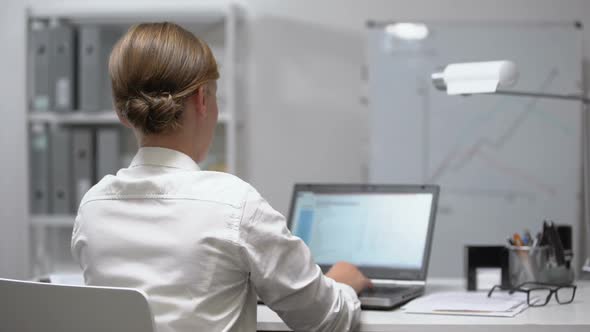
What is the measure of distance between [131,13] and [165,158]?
7.20 ft

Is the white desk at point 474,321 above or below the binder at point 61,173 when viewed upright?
below

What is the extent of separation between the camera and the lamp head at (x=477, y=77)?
5.96 feet

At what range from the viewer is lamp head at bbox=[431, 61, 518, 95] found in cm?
182

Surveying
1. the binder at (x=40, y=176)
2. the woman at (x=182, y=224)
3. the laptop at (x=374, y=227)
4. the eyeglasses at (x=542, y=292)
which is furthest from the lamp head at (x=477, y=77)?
the binder at (x=40, y=176)

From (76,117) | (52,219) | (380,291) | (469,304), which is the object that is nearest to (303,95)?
(76,117)

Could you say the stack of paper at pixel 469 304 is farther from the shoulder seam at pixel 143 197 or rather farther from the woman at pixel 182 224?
the shoulder seam at pixel 143 197

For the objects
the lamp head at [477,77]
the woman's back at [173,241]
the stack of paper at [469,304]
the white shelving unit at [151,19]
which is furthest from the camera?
the white shelving unit at [151,19]

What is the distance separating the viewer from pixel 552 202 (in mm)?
3281

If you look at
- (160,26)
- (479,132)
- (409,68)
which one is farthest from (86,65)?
(160,26)

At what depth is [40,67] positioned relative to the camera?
3291mm

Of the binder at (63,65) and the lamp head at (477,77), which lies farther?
the binder at (63,65)

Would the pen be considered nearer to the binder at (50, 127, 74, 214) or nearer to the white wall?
the white wall

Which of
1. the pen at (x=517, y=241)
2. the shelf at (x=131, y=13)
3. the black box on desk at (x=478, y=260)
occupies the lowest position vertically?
the black box on desk at (x=478, y=260)

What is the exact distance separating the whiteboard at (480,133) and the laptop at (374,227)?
1400mm
